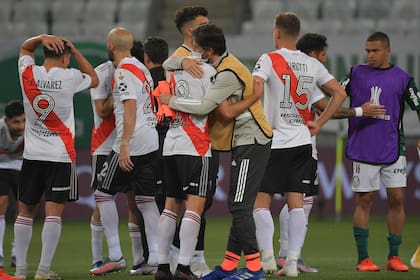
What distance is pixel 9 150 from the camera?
1094 cm

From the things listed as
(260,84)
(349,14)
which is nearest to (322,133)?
(349,14)

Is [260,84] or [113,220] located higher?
[260,84]

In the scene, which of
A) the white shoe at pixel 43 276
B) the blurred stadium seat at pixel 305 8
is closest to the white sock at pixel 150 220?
the white shoe at pixel 43 276

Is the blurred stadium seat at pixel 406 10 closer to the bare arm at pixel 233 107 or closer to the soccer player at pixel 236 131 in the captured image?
the soccer player at pixel 236 131

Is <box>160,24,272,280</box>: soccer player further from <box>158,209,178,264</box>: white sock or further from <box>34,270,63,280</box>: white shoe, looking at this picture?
<box>34,270,63,280</box>: white shoe

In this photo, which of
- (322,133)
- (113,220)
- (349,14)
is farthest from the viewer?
(349,14)

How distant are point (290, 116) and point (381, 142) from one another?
1.12 meters

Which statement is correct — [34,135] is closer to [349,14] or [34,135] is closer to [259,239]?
[259,239]

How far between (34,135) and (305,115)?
2.42m

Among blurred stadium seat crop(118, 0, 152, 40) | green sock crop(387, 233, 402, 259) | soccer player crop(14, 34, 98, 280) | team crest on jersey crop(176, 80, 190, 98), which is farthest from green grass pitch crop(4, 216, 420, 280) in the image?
blurred stadium seat crop(118, 0, 152, 40)

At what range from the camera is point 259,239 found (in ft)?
30.9

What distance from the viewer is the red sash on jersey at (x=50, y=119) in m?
8.90

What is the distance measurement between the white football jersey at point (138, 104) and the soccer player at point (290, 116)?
102 centimetres

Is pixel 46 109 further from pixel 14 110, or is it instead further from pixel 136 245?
pixel 14 110
